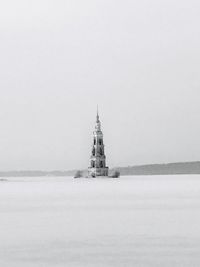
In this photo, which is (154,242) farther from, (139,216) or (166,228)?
(139,216)

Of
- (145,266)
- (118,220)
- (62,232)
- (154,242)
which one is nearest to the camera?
(145,266)

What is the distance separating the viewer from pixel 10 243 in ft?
129

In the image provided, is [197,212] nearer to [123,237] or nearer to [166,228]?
[166,228]

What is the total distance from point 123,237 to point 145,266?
11.2 metres

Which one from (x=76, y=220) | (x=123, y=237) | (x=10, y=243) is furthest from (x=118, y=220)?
(x=10, y=243)

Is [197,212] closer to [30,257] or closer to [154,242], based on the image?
[154,242]

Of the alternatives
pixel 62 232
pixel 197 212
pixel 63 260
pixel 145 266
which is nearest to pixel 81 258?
pixel 63 260

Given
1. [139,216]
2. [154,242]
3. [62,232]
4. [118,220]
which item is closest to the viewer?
[154,242]

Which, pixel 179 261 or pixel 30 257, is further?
pixel 30 257

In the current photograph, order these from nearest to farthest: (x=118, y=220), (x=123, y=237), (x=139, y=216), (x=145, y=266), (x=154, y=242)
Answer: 1. (x=145, y=266)
2. (x=154, y=242)
3. (x=123, y=237)
4. (x=118, y=220)
5. (x=139, y=216)

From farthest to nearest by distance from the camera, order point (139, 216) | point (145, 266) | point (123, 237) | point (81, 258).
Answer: point (139, 216) < point (123, 237) < point (81, 258) < point (145, 266)

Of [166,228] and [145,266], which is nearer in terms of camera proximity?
[145,266]

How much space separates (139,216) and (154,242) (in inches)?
866

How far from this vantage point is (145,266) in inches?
1216
